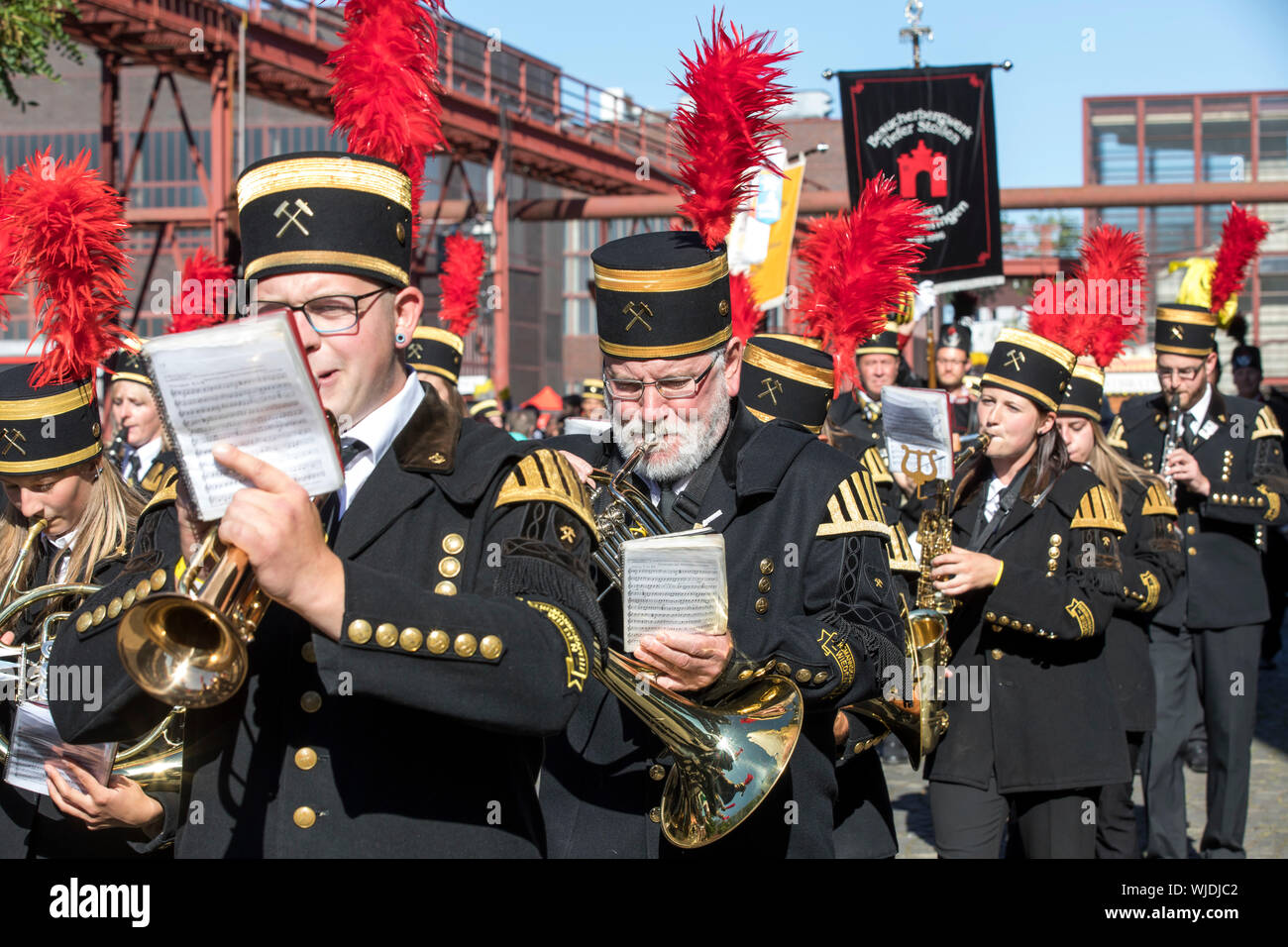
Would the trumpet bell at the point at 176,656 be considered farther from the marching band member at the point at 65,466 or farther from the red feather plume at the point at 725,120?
the red feather plume at the point at 725,120

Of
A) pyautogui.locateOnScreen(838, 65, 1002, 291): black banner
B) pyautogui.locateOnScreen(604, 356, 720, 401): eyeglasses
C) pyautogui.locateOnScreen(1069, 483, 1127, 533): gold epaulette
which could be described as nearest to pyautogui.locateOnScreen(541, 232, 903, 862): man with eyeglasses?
pyautogui.locateOnScreen(604, 356, 720, 401): eyeglasses

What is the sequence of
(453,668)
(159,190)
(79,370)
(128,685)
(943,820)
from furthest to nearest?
1. (159,190)
2. (943,820)
3. (79,370)
4. (128,685)
5. (453,668)

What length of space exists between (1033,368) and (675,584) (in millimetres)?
3472

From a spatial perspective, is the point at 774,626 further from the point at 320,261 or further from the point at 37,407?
the point at 37,407

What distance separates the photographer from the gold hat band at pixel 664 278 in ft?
12.4

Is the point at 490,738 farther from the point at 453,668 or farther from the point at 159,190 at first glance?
the point at 159,190

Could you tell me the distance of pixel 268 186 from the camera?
2467 mm

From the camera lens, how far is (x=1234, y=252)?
8.96 m

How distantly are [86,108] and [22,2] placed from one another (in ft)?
145

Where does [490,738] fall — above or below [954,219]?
below

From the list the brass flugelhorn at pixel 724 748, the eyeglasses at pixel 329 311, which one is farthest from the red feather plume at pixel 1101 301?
the eyeglasses at pixel 329 311

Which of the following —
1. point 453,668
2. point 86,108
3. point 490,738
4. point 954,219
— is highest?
point 86,108

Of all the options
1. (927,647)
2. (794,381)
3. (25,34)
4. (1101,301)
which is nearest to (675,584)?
(927,647)

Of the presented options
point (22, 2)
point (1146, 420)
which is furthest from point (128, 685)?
point (22, 2)
